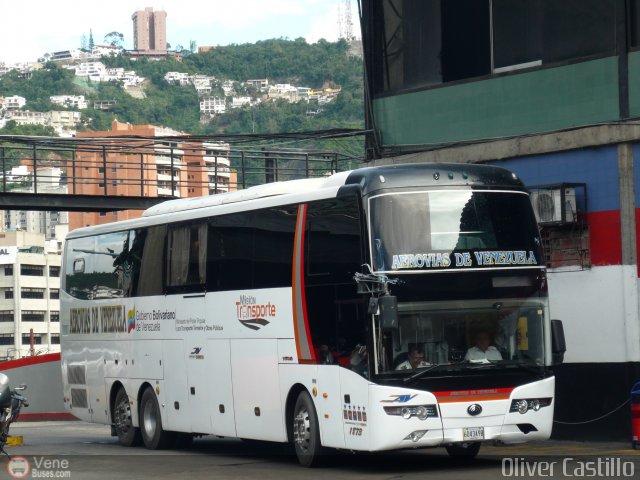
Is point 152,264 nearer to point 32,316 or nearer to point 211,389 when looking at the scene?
point 211,389

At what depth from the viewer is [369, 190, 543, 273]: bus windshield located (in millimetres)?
15609

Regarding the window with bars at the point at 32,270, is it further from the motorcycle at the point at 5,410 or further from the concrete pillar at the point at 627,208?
the concrete pillar at the point at 627,208

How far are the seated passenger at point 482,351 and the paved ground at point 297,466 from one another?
1351mm

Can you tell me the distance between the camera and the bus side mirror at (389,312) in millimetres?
15120

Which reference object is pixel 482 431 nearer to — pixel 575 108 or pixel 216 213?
pixel 216 213

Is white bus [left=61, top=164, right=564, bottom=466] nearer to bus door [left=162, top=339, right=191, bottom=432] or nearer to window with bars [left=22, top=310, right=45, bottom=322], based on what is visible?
bus door [left=162, top=339, right=191, bottom=432]

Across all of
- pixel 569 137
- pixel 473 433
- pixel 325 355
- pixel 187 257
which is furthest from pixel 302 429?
pixel 569 137

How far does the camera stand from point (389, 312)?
15156 mm

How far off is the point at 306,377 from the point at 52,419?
17900mm

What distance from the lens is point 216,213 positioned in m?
19.7

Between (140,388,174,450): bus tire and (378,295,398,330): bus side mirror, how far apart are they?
7413 mm

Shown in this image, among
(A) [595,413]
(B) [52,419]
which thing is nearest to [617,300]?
(A) [595,413]

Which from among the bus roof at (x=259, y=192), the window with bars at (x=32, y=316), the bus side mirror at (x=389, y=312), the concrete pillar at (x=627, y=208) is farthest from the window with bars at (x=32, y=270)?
the bus side mirror at (x=389, y=312)

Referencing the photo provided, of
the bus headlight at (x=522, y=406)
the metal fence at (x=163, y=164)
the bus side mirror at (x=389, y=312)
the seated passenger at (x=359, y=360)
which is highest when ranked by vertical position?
the metal fence at (x=163, y=164)
